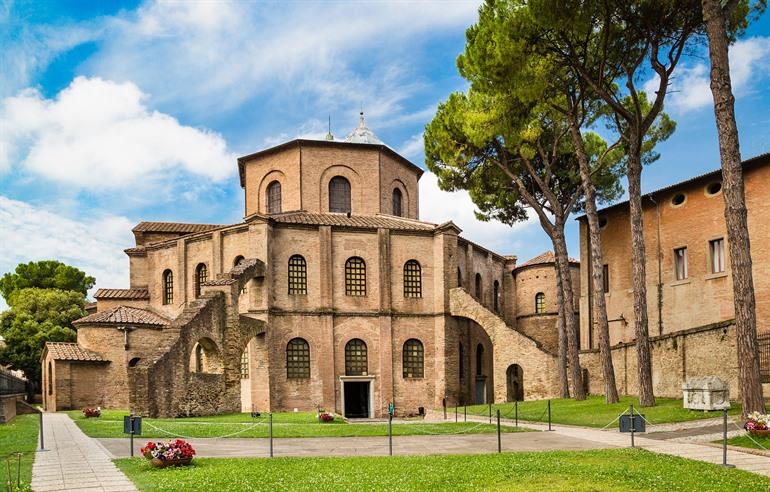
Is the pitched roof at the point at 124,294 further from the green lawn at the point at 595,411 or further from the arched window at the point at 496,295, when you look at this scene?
the arched window at the point at 496,295

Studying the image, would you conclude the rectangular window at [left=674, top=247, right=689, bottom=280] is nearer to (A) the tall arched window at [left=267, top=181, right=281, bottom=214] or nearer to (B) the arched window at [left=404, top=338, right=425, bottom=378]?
(B) the arched window at [left=404, top=338, right=425, bottom=378]

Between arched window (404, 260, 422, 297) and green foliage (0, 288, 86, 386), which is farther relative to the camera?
green foliage (0, 288, 86, 386)

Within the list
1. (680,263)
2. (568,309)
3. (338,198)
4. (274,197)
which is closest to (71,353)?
(274,197)

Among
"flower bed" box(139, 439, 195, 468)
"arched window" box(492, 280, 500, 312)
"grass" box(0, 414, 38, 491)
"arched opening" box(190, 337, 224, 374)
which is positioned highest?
"arched window" box(492, 280, 500, 312)

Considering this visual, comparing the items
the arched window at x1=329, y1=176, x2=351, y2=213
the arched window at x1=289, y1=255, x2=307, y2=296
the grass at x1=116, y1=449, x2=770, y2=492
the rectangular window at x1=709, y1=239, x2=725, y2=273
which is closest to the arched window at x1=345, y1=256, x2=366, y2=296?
the arched window at x1=289, y1=255, x2=307, y2=296

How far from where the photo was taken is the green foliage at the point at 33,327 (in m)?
45.7

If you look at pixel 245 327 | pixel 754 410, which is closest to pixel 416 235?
pixel 245 327

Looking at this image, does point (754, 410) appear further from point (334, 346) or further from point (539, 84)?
point (334, 346)

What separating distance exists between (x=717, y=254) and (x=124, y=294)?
28.6 m

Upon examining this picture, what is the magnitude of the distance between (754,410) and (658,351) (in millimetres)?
8613

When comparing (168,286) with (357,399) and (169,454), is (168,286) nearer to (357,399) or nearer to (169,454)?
(357,399)

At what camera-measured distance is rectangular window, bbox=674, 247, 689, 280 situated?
28.5 metres

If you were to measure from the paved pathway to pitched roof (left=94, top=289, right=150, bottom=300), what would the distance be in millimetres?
20033

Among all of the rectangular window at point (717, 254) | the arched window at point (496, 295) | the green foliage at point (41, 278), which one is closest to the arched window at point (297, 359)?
the arched window at point (496, 295)
